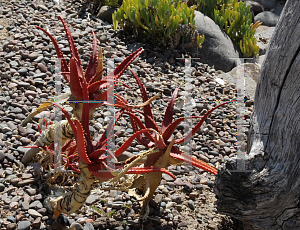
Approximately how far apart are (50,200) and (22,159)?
2.06 ft

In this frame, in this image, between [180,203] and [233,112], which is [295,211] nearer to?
[180,203]

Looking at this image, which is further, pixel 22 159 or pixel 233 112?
pixel 233 112

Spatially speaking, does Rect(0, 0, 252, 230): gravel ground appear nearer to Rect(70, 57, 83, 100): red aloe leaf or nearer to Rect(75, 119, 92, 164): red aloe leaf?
Rect(75, 119, 92, 164): red aloe leaf

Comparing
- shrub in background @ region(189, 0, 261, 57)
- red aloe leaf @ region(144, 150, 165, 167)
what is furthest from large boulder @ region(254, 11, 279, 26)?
red aloe leaf @ region(144, 150, 165, 167)

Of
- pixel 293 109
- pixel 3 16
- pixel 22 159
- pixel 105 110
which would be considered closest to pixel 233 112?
pixel 105 110

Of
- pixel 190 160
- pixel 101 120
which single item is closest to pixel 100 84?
pixel 190 160

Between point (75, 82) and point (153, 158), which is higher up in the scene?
point (75, 82)

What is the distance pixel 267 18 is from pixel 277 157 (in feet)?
18.1

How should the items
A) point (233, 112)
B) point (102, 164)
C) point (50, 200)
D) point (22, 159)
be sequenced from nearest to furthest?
point (102, 164)
point (50, 200)
point (22, 159)
point (233, 112)

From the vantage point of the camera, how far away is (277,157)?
1.78 metres

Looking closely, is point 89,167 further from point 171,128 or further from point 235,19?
point 235,19

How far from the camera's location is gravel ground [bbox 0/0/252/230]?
85.0 inches

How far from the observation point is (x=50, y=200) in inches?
76.1

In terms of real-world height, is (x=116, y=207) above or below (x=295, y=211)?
below
